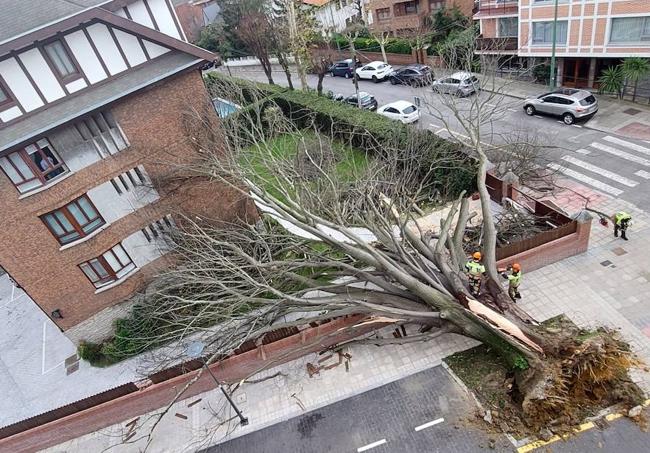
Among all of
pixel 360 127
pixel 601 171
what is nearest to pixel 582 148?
pixel 601 171

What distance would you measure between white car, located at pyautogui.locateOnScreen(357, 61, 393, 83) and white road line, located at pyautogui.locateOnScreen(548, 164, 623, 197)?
18911mm

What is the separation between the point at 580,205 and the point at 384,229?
960cm

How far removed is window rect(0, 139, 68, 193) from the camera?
14102mm

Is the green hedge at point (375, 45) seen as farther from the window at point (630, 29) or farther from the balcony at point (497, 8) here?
the window at point (630, 29)

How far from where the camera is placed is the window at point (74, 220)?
610 inches

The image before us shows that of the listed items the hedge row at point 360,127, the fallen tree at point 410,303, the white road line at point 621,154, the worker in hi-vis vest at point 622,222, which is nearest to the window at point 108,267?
the fallen tree at point 410,303

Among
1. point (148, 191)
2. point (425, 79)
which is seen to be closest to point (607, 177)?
point (425, 79)

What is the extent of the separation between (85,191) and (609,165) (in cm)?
2254

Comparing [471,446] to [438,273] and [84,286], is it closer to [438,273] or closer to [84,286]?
[438,273]

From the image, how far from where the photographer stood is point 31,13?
44.0 feet

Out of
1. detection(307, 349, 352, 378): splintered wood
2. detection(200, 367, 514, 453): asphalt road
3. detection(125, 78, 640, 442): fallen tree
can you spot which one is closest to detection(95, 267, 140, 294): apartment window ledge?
detection(125, 78, 640, 442): fallen tree

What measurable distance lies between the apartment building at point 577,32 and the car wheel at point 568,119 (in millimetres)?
4787

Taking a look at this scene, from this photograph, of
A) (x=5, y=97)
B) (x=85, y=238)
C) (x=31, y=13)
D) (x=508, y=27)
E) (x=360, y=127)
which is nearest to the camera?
(x=31, y=13)

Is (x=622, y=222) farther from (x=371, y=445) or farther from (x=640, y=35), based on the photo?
(x=640, y=35)
